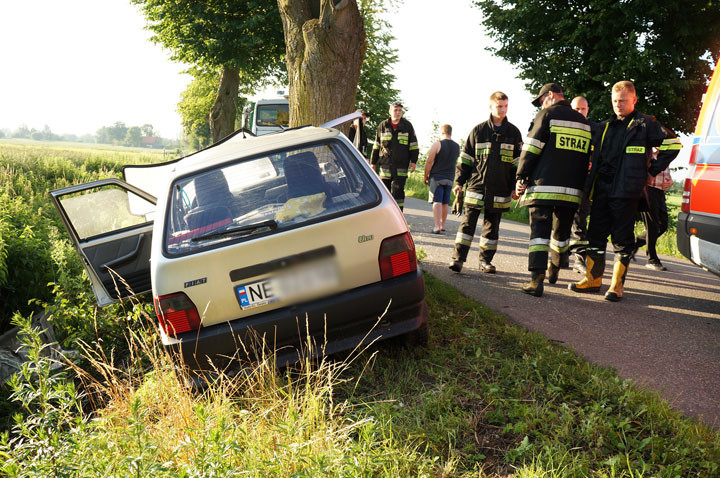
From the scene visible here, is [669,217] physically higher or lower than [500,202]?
lower

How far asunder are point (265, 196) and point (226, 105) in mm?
22927

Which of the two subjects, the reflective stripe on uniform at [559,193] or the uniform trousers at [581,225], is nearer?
the reflective stripe on uniform at [559,193]

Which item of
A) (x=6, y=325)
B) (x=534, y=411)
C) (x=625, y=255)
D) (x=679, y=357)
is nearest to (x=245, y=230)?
(x=534, y=411)

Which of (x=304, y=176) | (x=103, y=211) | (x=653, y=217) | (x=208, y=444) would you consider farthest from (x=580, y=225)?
(x=208, y=444)

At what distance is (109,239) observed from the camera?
4965mm

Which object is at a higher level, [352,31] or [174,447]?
[352,31]

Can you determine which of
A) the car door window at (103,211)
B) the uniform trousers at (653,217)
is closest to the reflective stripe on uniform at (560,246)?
the uniform trousers at (653,217)

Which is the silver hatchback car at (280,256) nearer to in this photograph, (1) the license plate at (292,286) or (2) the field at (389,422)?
(1) the license plate at (292,286)

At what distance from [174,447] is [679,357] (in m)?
3.64

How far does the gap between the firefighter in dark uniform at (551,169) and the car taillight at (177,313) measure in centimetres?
370

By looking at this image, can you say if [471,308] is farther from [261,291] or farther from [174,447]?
[174,447]

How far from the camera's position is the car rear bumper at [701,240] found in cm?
459

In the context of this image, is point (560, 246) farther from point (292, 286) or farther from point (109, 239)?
point (109, 239)

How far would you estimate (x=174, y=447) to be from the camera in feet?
8.84
